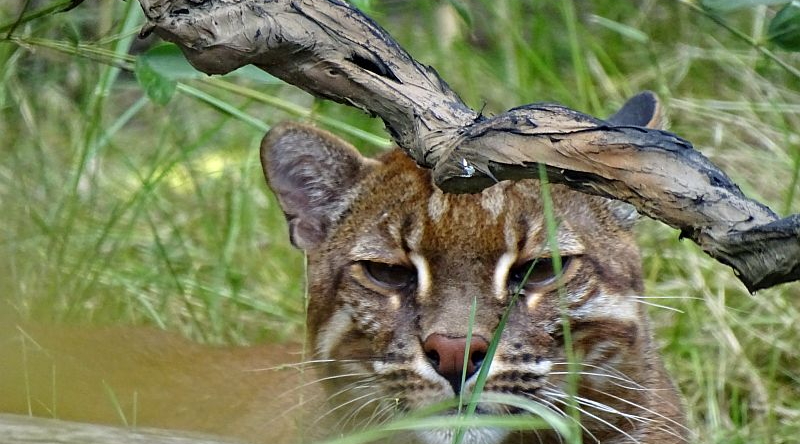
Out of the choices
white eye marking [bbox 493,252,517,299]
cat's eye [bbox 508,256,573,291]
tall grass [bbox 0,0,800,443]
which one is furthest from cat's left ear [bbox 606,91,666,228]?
tall grass [bbox 0,0,800,443]

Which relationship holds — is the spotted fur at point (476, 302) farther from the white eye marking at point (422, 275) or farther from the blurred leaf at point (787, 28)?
the blurred leaf at point (787, 28)

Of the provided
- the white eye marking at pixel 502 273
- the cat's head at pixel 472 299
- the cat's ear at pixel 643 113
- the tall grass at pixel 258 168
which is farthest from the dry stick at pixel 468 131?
the tall grass at pixel 258 168

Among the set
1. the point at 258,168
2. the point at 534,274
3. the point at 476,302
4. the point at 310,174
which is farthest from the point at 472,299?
the point at 258,168

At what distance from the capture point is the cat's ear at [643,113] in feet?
13.4

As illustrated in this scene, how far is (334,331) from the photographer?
385cm

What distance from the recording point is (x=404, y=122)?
112 inches

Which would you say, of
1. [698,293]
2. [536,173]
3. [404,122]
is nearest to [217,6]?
[404,122]

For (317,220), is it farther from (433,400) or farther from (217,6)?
(217,6)

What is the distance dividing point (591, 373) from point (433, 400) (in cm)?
47

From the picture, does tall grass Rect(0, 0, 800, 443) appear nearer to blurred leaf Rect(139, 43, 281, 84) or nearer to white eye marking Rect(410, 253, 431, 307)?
blurred leaf Rect(139, 43, 281, 84)

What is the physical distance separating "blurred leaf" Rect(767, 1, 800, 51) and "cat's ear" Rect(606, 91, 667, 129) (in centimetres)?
53

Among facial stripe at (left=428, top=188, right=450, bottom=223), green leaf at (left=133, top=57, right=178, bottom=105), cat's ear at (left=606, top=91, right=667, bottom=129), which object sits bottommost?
facial stripe at (left=428, top=188, right=450, bottom=223)

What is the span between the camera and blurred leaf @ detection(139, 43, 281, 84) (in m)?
3.64

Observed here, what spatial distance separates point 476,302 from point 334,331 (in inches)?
25.2
